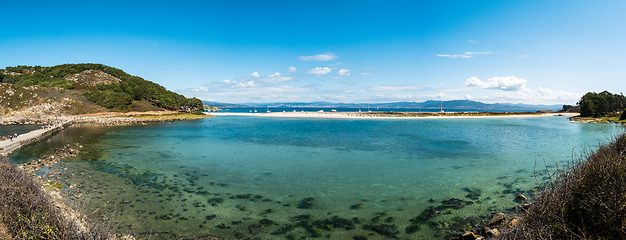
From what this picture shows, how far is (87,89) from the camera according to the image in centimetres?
9450

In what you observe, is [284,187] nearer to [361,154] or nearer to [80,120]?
[361,154]

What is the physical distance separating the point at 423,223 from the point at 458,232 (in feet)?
4.06

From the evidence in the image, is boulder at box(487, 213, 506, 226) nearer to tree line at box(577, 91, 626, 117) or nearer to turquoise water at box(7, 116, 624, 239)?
turquoise water at box(7, 116, 624, 239)

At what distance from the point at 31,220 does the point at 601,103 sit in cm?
11309

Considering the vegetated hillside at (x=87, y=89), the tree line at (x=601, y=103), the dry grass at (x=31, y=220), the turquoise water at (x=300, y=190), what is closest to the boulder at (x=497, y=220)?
the turquoise water at (x=300, y=190)

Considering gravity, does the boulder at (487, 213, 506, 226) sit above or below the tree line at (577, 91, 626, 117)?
below

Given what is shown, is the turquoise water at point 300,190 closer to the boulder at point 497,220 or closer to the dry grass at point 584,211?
the boulder at point 497,220

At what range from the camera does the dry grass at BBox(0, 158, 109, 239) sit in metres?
5.31

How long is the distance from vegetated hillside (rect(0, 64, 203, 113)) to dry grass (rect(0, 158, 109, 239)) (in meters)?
86.6

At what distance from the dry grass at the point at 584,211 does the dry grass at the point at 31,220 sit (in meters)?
9.06

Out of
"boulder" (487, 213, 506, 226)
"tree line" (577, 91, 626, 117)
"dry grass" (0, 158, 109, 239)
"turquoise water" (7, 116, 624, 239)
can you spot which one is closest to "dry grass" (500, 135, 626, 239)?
"boulder" (487, 213, 506, 226)

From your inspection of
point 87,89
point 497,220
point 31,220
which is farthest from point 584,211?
point 87,89

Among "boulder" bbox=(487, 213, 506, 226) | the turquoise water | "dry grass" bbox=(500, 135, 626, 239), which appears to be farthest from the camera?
the turquoise water

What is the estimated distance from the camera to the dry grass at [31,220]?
5.31 m
